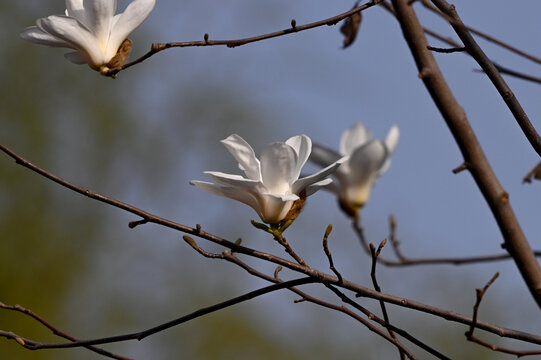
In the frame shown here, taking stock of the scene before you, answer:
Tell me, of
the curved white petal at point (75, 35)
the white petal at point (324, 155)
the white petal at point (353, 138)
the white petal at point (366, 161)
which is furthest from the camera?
the white petal at point (353, 138)

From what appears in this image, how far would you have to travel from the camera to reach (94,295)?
6688 mm

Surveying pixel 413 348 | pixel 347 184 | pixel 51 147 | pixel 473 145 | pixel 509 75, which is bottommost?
pixel 413 348

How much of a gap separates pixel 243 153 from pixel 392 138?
104 centimetres

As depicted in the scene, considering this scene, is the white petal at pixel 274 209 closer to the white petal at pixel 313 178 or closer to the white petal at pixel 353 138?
the white petal at pixel 313 178

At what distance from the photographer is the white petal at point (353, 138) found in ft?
5.96

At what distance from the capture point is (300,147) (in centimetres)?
88

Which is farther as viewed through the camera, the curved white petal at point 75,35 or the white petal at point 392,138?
the white petal at point 392,138

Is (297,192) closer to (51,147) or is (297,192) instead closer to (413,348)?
(413,348)

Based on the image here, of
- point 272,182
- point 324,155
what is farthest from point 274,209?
point 324,155

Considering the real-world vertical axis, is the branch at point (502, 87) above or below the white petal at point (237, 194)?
above

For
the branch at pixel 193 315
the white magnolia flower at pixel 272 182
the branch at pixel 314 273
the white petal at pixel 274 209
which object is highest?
the white magnolia flower at pixel 272 182

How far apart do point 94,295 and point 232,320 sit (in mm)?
1381

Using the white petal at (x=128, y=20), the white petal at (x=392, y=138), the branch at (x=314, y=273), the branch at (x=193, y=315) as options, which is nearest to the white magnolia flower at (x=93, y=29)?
the white petal at (x=128, y=20)

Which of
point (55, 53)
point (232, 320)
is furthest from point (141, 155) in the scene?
point (232, 320)
